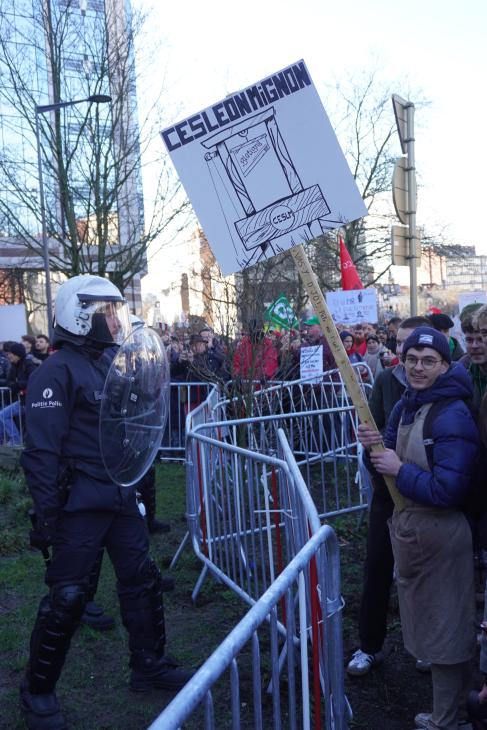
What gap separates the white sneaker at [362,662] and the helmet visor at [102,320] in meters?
1.95

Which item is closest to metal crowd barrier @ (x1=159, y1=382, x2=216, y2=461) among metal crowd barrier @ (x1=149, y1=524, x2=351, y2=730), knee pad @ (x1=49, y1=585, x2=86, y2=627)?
knee pad @ (x1=49, y1=585, x2=86, y2=627)

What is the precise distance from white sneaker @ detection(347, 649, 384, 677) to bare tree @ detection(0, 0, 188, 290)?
1608cm

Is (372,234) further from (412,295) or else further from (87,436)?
(87,436)

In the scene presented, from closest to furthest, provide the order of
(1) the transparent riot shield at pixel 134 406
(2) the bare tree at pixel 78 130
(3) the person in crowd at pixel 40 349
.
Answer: (1) the transparent riot shield at pixel 134 406 < (3) the person in crowd at pixel 40 349 < (2) the bare tree at pixel 78 130

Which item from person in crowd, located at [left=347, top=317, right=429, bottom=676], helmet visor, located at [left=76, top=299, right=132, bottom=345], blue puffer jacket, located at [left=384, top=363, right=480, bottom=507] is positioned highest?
helmet visor, located at [left=76, top=299, right=132, bottom=345]

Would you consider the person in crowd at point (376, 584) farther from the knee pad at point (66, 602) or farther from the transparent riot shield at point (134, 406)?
Answer: the knee pad at point (66, 602)

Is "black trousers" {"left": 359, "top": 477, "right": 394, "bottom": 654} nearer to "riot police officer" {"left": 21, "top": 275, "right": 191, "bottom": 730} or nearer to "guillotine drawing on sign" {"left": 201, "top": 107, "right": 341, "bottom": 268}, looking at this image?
"riot police officer" {"left": 21, "top": 275, "right": 191, "bottom": 730}

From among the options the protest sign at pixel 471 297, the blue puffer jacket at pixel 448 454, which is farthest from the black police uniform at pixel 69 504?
the protest sign at pixel 471 297

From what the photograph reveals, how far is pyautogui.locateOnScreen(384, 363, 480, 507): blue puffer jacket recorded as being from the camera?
2.87 meters

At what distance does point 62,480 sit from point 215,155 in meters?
1.61

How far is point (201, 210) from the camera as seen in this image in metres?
3.34

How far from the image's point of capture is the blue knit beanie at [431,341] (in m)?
3.10

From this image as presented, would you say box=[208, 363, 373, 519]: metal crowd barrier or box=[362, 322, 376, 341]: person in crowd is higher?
box=[362, 322, 376, 341]: person in crowd

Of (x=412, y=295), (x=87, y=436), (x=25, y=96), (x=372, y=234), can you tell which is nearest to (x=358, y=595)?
(x=87, y=436)
